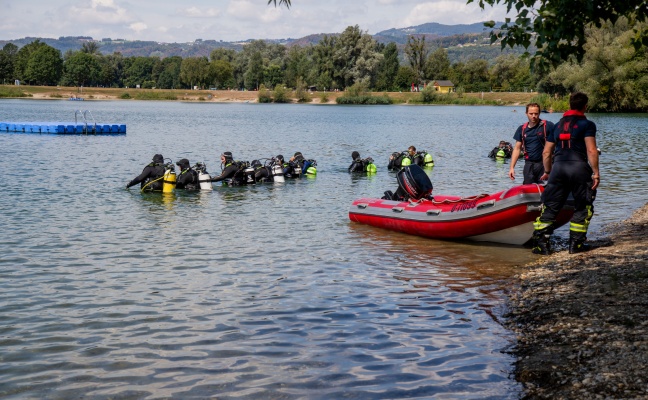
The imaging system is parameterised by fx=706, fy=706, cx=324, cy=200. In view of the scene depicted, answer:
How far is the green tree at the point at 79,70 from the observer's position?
509 ft

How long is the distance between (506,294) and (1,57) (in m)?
159

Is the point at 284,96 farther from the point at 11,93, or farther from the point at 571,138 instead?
the point at 571,138

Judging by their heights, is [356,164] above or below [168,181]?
above

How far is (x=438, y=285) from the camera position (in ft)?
32.5

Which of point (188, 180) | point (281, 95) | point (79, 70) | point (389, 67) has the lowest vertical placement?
point (188, 180)

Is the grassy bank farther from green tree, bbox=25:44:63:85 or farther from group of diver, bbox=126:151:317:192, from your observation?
group of diver, bbox=126:151:317:192

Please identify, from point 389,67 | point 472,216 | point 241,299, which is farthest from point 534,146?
point 389,67

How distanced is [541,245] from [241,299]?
518 cm

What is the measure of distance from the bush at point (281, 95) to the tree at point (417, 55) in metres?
31.7

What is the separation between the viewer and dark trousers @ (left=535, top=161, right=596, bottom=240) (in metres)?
10.0

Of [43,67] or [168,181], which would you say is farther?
[43,67]

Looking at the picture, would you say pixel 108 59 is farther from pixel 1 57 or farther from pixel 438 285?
pixel 438 285

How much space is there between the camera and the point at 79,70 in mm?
154625

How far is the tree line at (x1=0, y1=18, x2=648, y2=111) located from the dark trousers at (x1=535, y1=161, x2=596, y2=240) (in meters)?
62.2
